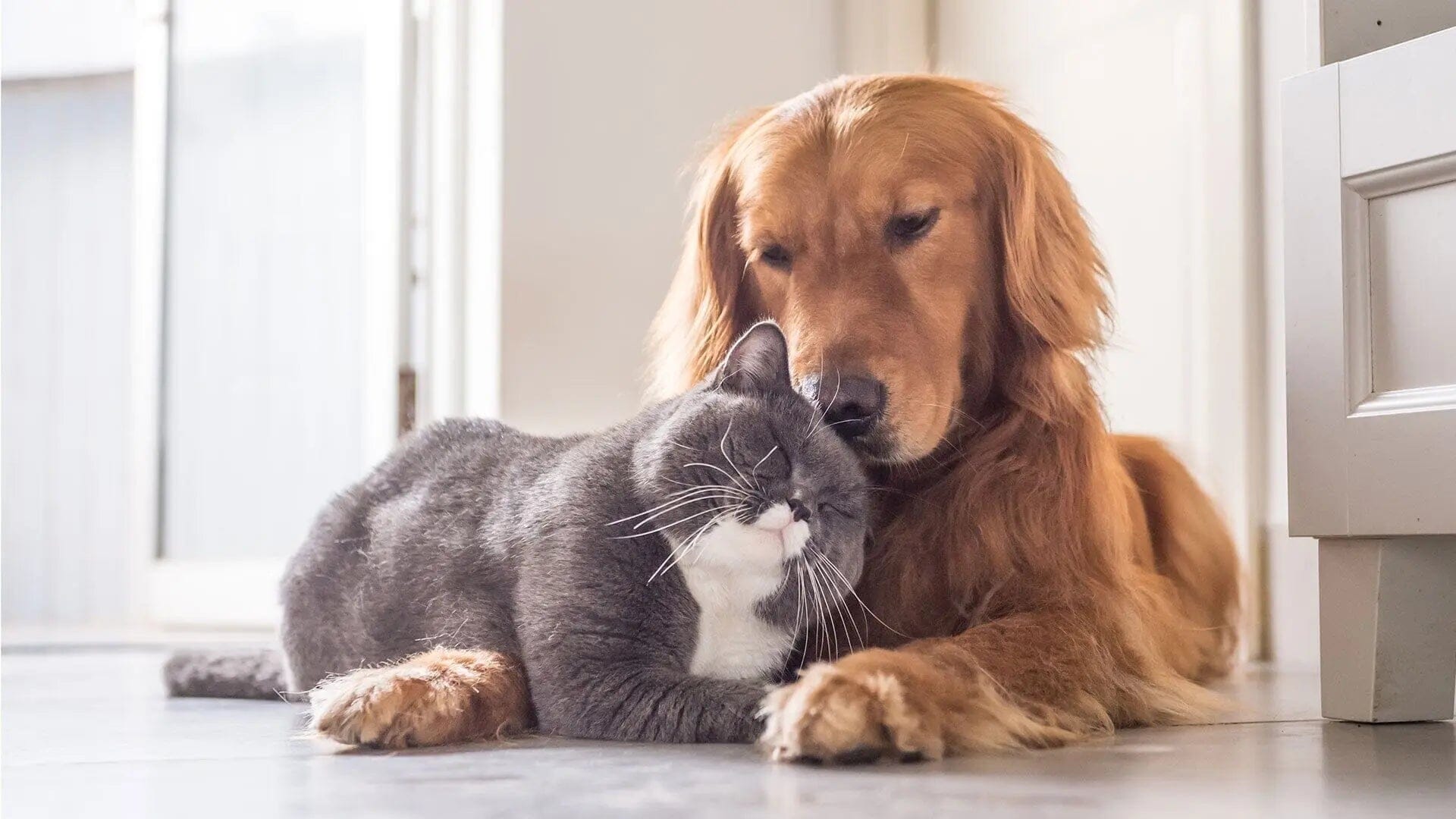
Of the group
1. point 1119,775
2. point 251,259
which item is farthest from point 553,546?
point 251,259

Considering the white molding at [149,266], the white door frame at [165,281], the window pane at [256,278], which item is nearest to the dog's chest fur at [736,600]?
the white door frame at [165,281]

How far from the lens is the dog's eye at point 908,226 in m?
1.53

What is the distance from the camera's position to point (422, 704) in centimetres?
122

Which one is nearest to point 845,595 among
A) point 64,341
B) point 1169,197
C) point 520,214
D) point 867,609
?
point 867,609

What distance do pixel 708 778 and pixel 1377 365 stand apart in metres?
0.85

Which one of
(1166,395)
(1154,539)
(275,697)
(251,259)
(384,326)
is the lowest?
(275,697)

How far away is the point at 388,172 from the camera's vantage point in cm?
293

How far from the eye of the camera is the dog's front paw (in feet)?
3.58

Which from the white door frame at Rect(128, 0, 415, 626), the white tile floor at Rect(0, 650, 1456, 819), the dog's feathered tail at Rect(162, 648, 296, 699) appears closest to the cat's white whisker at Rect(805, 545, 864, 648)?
the white tile floor at Rect(0, 650, 1456, 819)

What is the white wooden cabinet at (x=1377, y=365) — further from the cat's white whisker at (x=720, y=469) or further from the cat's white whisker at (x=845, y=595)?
the cat's white whisker at (x=720, y=469)

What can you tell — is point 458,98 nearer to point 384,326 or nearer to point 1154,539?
point 384,326

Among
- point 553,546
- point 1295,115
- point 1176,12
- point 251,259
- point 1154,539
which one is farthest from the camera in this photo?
point 251,259

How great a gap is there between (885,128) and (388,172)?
168 centimetres

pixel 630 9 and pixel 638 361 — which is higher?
pixel 630 9
